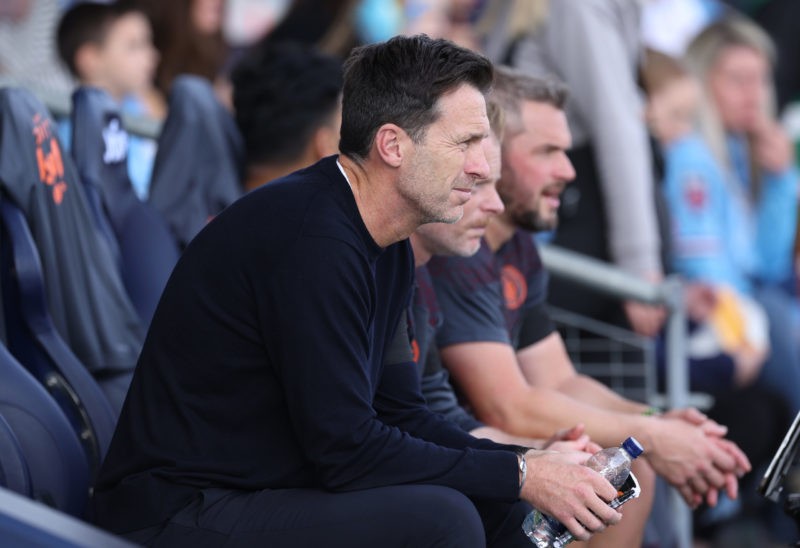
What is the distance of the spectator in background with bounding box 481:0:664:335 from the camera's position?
5199mm

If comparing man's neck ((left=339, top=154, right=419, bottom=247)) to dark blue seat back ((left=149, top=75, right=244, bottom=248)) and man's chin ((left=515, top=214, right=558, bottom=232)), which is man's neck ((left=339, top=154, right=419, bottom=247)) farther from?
dark blue seat back ((left=149, top=75, right=244, bottom=248))

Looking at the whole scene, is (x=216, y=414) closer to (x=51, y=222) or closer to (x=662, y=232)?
(x=51, y=222)

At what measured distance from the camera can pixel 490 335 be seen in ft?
11.9

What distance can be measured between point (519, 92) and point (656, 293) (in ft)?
4.95

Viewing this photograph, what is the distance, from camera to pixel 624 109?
523 cm

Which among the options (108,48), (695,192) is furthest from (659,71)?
(108,48)

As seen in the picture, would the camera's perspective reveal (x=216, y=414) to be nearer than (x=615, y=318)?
Yes

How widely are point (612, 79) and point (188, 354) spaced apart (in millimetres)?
2824

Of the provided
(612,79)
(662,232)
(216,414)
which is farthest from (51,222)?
(662,232)

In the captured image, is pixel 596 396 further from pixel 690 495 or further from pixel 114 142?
pixel 114 142

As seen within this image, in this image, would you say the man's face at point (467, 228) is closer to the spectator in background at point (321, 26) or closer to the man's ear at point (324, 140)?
the man's ear at point (324, 140)

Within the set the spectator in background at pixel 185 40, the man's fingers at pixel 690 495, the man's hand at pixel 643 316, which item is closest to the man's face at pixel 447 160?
the man's fingers at pixel 690 495

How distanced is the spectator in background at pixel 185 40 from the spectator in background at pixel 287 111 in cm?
155

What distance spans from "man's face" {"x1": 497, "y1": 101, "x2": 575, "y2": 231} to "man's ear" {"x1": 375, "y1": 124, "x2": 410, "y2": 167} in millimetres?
1090
